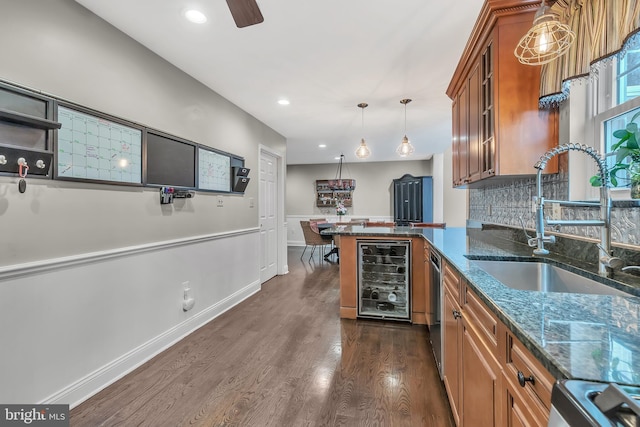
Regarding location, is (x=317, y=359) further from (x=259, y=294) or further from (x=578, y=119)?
(x=578, y=119)

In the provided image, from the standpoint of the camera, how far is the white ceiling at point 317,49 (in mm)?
1873

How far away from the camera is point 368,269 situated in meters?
3.07

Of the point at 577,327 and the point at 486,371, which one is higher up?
the point at 577,327

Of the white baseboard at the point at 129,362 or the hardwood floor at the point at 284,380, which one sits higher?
the white baseboard at the point at 129,362

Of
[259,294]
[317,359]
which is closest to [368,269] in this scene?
[317,359]

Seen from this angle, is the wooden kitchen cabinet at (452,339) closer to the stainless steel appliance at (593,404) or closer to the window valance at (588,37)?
the stainless steel appliance at (593,404)

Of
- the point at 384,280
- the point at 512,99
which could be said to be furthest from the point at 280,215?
the point at 512,99

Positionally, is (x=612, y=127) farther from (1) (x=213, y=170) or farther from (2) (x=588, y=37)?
(1) (x=213, y=170)

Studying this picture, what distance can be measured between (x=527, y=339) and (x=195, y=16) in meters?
2.42

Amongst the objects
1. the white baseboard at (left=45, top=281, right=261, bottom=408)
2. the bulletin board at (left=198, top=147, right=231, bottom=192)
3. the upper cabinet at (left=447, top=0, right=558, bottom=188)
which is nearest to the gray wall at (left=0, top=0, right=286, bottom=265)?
the bulletin board at (left=198, top=147, right=231, bottom=192)

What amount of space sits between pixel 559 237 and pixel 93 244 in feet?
9.38

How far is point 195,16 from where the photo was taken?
1.92m

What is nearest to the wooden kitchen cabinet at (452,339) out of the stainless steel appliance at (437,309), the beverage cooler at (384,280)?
the stainless steel appliance at (437,309)

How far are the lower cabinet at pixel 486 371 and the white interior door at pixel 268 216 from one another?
318cm
